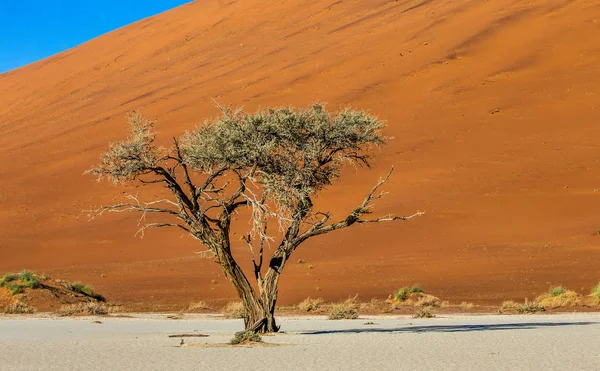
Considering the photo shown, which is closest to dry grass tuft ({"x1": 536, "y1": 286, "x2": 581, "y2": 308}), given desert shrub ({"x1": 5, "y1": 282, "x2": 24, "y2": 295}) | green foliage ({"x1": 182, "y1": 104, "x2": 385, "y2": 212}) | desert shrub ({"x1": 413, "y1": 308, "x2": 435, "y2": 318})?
desert shrub ({"x1": 413, "y1": 308, "x2": 435, "y2": 318})

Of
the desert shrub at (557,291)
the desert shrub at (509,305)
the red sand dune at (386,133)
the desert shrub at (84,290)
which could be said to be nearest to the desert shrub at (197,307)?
the red sand dune at (386,133)

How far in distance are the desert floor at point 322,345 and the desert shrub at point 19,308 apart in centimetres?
328

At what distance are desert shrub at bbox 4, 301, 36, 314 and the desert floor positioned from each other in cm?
328

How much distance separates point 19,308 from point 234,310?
6100 mm

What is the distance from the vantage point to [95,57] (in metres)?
87.1

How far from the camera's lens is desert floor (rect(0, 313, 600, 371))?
1121 centimetres

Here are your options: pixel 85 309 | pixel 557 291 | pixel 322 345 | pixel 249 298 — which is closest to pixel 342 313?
pixel 249 298

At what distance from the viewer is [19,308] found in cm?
2345

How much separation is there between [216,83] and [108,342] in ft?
160

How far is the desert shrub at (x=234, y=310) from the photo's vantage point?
2195cm

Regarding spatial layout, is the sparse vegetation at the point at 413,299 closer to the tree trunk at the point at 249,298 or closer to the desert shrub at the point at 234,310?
the desert shrub at the point at 234,310

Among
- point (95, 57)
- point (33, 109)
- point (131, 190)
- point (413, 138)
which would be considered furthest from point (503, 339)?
point (95, 57)

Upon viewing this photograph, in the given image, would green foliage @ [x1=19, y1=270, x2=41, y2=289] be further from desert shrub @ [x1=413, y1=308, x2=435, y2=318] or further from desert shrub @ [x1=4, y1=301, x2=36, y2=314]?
desert shrub @ [x1=413, y1=308, x2=435, y2=318]

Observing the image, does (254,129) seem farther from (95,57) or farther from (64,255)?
(95,57)
